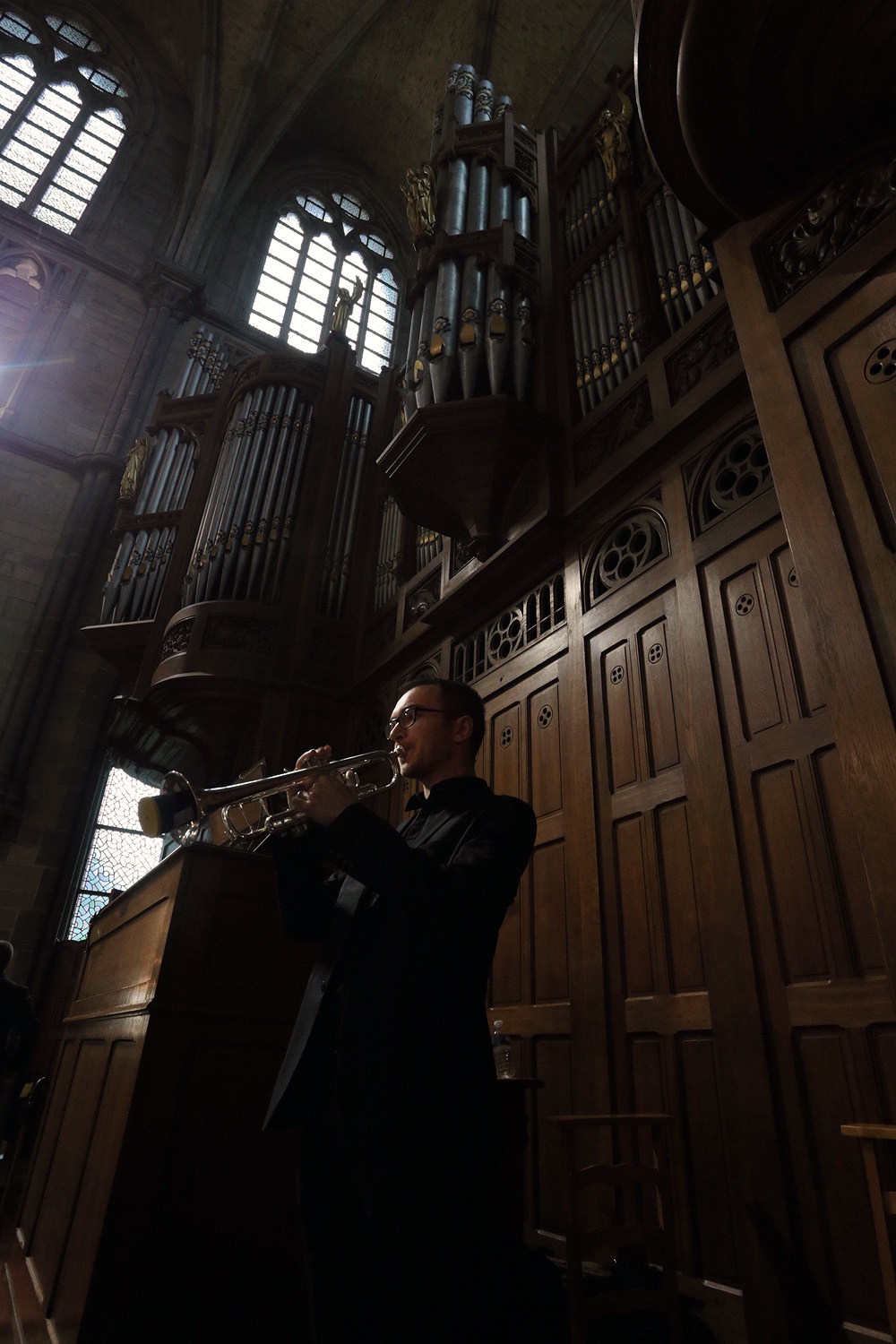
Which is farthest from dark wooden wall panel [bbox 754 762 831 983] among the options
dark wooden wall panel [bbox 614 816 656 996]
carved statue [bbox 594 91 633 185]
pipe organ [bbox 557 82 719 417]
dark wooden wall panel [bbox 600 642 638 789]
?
carved statue [bbox 594 91 633 185]

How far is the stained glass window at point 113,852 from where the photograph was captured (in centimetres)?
736

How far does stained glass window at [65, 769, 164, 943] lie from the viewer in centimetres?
736

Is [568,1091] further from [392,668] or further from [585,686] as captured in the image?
[392,668]

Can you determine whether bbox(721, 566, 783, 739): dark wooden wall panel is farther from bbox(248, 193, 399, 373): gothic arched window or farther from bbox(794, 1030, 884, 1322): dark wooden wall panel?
bbox(248, 193, 399, 373): gothic arched window

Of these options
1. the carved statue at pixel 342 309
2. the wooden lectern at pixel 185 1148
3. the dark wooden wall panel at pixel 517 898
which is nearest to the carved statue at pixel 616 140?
the carved statue at pixel 342 309

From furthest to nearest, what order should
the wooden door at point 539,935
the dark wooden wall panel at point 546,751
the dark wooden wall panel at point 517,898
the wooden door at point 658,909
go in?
the dark wooden wall panel at point 546,751 < the dark wooden wall panel at point 517,898 < the wooden door at point 539,935 < the wooden door at point 658,909

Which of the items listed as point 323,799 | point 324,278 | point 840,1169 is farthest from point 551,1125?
point 324,278

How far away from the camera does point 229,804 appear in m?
1.87

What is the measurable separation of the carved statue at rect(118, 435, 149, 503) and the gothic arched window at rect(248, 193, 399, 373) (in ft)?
13.7

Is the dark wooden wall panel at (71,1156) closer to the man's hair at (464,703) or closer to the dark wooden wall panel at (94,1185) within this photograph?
the dark wooden wall panel at (94,1185)

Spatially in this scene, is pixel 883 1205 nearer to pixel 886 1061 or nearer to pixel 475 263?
pixel 886 1061

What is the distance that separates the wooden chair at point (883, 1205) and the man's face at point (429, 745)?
118 cm

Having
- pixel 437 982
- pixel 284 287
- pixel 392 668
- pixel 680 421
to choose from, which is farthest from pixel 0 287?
pixel 437 982

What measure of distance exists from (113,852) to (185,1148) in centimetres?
639
